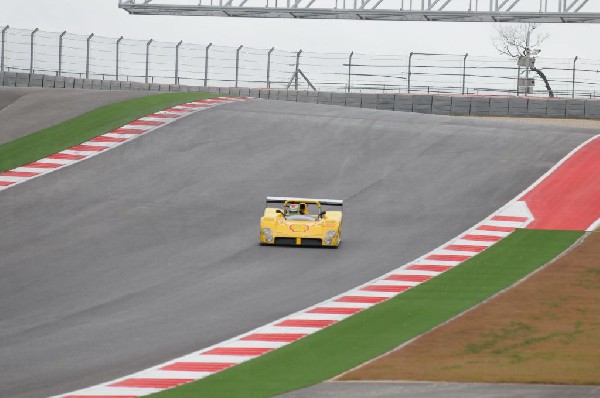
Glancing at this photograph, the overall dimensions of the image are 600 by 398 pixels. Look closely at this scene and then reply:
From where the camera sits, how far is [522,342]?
17859 millimetres

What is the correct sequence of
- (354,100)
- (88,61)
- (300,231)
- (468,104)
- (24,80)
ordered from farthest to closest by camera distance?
(88,61) → (24,80) → (354,100) → (468,104) → (300,231)

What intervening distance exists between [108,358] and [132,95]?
77.9 feet

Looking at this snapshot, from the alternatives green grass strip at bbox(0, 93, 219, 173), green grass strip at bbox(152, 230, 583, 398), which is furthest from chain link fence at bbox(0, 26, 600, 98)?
green grass strip at bbox(152, 230, 583, 398)

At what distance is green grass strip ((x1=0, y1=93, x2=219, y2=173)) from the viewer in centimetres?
3222

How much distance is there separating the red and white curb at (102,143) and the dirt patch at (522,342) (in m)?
13.1

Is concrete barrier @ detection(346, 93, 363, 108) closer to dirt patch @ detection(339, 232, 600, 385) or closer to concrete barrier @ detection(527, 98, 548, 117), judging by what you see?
concrete barrier @ detection(527, 98, 548, 117)

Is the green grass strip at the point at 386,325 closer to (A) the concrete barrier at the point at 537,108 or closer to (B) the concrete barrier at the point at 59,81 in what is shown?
(A) the concrete barrier at the point at 537,108

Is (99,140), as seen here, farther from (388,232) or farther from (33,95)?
(388,232)

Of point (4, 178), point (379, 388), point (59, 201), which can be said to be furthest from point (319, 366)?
point (4, 178)

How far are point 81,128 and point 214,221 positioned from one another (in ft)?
32.6

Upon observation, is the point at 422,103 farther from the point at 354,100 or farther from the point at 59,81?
the point at 59,81

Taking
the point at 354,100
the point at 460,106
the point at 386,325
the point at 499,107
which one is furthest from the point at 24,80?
the point at 386,325

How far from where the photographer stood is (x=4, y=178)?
29906 mm

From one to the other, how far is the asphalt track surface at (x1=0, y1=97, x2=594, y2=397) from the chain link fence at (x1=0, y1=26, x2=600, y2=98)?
13496 mm
